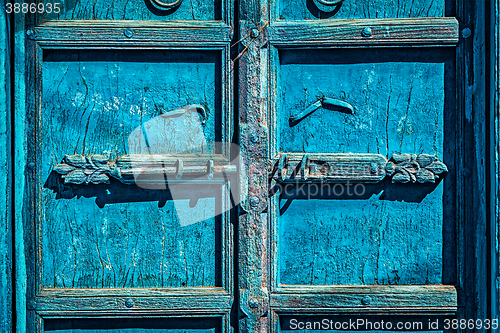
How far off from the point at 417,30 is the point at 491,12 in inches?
9.0

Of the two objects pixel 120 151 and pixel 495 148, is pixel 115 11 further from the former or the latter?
pixel 495 148

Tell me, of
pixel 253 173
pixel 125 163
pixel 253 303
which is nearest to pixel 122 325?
pixel 253 303

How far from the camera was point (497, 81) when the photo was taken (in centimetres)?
119

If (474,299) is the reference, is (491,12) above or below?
above

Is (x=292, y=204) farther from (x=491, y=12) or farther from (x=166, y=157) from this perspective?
(x=491, y=12)

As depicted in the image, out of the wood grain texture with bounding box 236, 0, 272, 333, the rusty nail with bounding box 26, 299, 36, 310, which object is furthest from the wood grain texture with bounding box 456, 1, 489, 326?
the rusty nail with bounding box 26, 299, 36, 310

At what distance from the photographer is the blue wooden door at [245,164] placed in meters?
1.26

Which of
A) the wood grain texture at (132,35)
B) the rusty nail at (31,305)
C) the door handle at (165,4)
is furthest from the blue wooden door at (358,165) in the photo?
the rusty nail at (31,305)

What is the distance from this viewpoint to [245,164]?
4.18 ft

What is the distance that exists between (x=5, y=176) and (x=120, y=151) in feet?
1.23

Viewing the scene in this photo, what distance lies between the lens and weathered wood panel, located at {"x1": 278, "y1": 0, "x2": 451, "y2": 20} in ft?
4.14

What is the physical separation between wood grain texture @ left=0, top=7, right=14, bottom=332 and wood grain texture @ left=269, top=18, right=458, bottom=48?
868 mm

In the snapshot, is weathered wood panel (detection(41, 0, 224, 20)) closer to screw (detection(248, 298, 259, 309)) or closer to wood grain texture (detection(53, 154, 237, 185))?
wood grain texture (detection(53, 154, 237, 185))

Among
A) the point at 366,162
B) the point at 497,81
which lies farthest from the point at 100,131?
the point at 497,81
